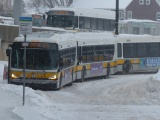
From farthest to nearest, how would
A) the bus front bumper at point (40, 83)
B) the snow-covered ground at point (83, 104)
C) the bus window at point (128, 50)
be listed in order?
the bus window at point (128, 50) < the bus front bumper at point (40, 83) < the snow-covered ground at point (83, 104)

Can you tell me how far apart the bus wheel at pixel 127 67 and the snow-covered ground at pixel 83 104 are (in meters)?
12.6

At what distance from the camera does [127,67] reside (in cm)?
4381

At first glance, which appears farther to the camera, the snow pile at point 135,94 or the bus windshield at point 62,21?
the bus windshield at point 62,21

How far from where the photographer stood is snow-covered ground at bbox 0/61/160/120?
18.9 m

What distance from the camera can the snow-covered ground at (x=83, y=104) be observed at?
18.9 m

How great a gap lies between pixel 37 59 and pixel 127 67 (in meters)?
16.6

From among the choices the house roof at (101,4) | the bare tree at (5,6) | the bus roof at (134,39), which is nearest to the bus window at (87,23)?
the bus roof at (134,39)

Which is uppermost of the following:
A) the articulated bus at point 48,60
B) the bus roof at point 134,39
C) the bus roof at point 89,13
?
the bus roof at point 89,13

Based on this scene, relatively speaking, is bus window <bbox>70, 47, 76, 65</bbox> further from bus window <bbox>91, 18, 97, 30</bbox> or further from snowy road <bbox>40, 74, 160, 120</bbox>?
bus window <bbox>91, 18, 97, 30</bbox>

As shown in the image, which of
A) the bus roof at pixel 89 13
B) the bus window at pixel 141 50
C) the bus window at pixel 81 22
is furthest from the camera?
the bus window at pixel 81 22

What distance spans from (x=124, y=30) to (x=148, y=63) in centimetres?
3889

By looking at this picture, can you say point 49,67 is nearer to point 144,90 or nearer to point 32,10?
point 144,90

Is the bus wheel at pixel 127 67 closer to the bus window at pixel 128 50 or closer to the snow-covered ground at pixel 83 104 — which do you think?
the bus window at pixel 128 50

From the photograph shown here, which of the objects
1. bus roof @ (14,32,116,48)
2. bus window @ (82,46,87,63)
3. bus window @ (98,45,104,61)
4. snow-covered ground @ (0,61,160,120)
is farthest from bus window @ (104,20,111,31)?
snow-covered ground @ (0,61,160,120)
